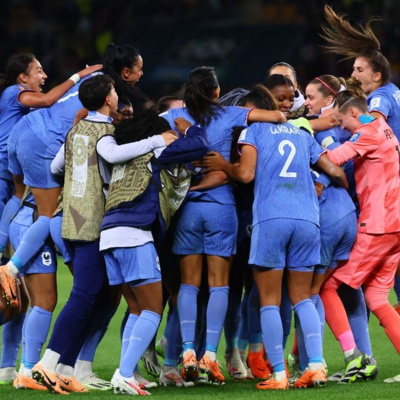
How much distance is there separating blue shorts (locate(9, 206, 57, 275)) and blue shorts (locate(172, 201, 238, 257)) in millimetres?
872

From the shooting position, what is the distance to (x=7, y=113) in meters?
7.52

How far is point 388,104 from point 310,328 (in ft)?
6.19

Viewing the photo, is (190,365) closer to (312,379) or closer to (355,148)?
(312,379)

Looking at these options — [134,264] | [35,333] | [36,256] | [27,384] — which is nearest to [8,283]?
[36,256]

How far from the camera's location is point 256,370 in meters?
6.72

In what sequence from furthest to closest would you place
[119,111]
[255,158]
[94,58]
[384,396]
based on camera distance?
1. [94,58]
2. [119,111]
3. [255,158]
4. [384,396]

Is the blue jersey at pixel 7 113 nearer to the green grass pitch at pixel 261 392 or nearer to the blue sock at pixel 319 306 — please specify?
the green grass pitch at pixel 261 392

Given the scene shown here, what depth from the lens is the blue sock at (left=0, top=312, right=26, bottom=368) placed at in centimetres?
677

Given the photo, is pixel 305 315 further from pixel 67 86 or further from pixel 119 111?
pixel 67 86

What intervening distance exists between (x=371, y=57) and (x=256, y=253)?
6.39 ft

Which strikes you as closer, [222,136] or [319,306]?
[222,136]

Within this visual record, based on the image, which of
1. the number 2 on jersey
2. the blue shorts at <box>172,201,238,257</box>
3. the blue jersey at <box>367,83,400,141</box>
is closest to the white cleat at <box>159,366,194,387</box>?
the blue shorts at <box>172,201,238,257</box>

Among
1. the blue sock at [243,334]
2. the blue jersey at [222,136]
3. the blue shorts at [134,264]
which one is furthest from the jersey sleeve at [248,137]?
the blue sock at [243,334]

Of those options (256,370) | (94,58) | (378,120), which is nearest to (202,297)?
(256,370)
